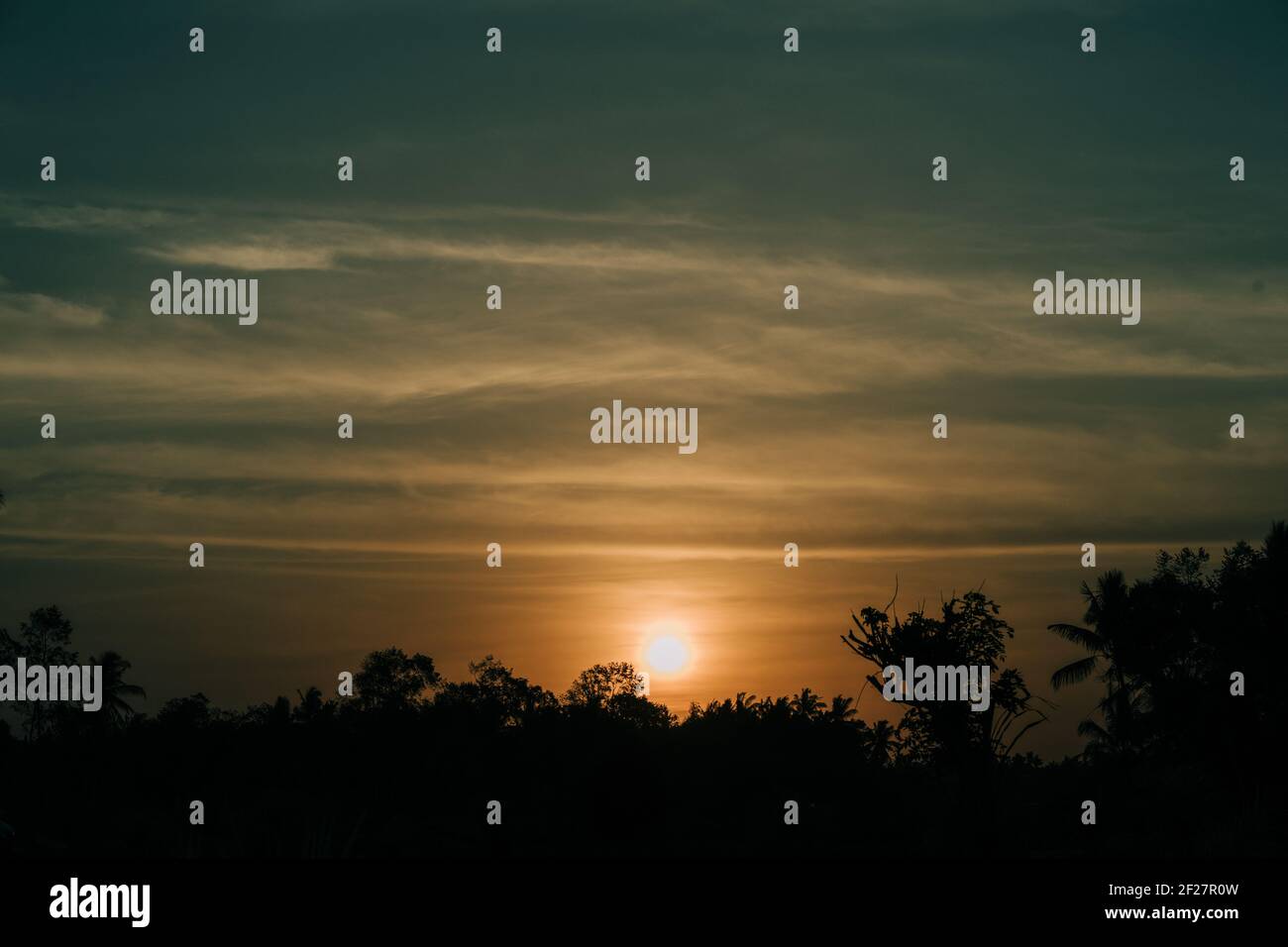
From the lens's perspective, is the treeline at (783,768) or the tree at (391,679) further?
the tree at (391,679)

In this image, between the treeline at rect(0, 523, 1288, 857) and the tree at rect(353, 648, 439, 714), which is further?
the tree at rect(353, 648, 439, 714)

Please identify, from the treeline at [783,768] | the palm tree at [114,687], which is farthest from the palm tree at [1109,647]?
the palm tree at [114,687]

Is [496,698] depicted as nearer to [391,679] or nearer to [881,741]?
[391,679]

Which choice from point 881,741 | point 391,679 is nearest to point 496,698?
point 391,679

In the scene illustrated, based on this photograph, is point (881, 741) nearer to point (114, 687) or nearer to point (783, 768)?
point (783, 768)

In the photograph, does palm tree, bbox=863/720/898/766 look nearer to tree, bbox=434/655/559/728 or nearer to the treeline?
the treeline

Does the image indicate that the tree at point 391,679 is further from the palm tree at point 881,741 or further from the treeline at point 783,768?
the palm tree at point 881,741

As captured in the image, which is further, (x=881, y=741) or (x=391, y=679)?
(x=391, y=679)

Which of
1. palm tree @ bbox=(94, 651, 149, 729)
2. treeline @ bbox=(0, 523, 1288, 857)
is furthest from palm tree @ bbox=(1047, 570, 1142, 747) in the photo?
palm tree @ bbox=(94, 651, 149, 729)

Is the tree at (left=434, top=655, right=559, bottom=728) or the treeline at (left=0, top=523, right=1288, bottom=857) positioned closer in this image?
the treeline at (left=0, top=523, right=1288, bottom=857)
